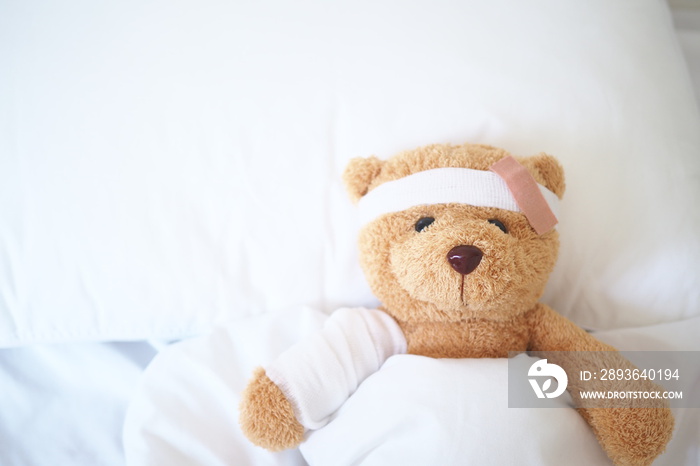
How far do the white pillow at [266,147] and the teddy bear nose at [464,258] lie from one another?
0.83 ft

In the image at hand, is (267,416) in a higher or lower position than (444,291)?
lower

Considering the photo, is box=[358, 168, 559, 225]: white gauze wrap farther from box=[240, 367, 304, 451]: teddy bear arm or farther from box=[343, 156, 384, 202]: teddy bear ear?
box=[240, 367, 304, 451]: teddy bear arm

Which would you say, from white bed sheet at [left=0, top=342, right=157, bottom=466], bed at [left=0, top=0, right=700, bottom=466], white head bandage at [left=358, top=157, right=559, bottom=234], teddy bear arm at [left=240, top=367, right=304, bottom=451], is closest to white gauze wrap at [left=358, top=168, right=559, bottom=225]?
white head bandage at [left=358, top=157, right=559, bottom=234]

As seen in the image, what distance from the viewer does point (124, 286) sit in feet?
2.28

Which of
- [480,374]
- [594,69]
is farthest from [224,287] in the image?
[594,69]

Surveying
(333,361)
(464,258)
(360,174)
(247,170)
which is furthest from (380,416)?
(247,170)

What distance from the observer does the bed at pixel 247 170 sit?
0.69 meters

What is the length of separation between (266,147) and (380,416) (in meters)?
0.47

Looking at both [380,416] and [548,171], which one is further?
[548,171]

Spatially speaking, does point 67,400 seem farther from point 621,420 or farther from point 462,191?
point 621,420

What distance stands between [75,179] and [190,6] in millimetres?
368

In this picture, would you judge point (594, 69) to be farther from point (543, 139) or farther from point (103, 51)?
point (103, 51)

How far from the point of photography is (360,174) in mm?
643

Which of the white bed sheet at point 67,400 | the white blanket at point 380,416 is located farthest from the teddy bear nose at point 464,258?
the white bed sheet at point 67,400
